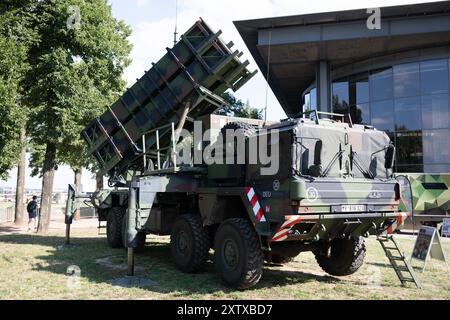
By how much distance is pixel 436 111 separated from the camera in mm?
20672

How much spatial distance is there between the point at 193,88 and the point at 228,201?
2970mm

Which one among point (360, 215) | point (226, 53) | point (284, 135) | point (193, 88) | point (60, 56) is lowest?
point (360, 215)

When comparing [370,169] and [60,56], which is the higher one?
[60,56]

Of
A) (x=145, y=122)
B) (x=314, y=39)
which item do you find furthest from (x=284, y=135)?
(x=314, y=39)

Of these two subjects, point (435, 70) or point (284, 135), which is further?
point (435, 70)

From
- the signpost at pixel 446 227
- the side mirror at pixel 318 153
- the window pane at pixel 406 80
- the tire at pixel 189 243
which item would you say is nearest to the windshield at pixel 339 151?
the side mirror at pixel 318 153

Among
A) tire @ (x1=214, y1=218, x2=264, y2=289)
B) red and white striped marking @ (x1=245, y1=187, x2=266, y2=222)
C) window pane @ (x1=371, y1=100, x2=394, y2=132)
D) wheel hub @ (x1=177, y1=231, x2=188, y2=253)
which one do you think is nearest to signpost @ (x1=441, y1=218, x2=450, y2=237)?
window pane @ (x1=371, y1=100, x2=394, y2=132)

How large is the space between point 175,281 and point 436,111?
58.8ft

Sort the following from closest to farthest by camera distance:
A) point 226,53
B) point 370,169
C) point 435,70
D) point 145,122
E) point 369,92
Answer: point 370,169 < point 226,53 < point 145,122 < point 435,70 < point 369,92

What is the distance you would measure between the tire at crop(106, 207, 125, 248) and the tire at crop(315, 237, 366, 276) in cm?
537

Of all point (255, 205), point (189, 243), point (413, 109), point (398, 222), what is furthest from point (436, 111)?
point (255, 205)

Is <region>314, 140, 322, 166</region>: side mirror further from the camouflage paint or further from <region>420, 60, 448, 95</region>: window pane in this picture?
<region>420, 60, 448, 95</region>: window pane
